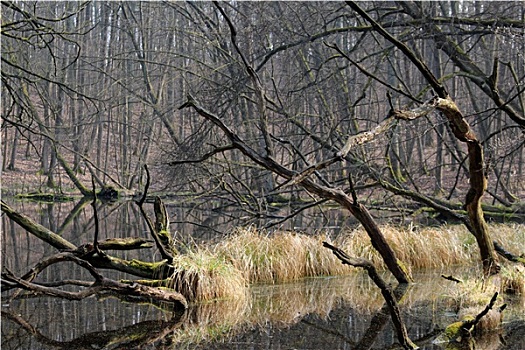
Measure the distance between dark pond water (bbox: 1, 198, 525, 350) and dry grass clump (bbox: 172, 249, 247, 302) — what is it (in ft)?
0.60

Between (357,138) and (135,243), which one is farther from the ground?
(357,138)

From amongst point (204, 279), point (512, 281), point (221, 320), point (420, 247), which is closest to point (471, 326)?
point (512, 281)

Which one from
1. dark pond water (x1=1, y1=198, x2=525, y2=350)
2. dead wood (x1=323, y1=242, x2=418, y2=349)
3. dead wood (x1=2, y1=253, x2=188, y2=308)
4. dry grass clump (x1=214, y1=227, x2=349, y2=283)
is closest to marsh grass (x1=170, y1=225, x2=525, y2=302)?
dry grass clump (x1=214, y1=227, x2=349, y2=283)

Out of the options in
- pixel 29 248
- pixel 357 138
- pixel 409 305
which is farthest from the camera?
pixel 29 248

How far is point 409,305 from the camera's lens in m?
6.77

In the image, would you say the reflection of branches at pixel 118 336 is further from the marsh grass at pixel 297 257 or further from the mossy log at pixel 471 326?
the mossy log at pixel 471 326

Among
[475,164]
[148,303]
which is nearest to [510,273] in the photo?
[475,164]

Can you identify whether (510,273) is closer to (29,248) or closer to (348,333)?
(348,333)

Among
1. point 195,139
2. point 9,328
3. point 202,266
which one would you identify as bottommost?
point 9,328

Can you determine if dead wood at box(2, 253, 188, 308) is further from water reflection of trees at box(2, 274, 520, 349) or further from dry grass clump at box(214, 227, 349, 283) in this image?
dry grass clump at box(214, 227, 349, 283)

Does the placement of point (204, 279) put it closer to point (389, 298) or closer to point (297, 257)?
point (297, 257)

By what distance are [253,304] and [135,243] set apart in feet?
4.50

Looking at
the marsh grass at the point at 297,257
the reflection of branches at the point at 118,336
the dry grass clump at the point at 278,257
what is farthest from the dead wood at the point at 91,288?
the dry grass clump at the point at 278,257

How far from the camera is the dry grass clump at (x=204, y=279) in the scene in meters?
6.99
